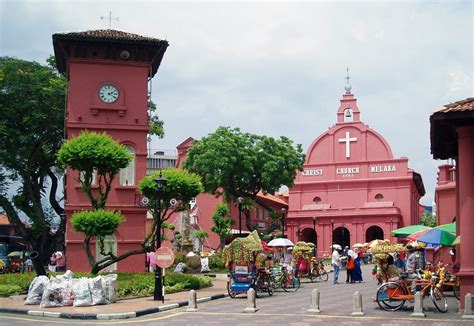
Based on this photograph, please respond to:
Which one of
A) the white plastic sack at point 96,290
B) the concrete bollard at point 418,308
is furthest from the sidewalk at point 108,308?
the concrete bollard at point 418,308

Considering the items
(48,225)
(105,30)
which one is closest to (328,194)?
(48,225)

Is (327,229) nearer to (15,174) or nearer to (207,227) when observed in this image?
(207,227)

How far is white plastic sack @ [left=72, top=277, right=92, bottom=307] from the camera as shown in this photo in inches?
798

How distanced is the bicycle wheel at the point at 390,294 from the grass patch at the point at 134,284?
900cm

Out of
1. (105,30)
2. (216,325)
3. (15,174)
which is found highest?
(105,30)

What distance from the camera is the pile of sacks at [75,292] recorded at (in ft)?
66.9

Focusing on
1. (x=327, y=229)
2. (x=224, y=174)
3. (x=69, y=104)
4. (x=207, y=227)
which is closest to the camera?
(x=69, y=104)

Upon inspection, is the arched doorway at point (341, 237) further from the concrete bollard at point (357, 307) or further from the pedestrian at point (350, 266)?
the concrete bollard at point (357, 307)

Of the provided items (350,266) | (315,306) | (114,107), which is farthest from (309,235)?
(315,306)

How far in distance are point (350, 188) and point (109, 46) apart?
37.5 meters

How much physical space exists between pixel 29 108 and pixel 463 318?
90.9 feet

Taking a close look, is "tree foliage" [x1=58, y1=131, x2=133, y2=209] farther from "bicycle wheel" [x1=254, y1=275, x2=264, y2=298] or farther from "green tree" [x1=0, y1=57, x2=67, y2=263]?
"green tree" [x1=0, y1=57, x2=67, y2=263]

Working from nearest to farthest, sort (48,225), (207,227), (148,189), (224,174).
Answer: (148,189), (48,225), (224,174), (207,227)

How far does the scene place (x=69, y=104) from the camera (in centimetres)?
3108
